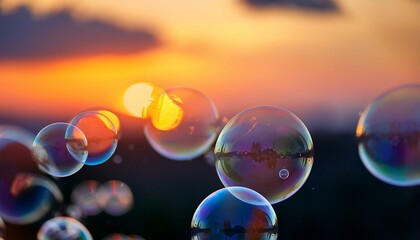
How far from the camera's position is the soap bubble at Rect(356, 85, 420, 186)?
6059 mm

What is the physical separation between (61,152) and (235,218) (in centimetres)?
228

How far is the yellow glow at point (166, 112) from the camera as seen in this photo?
23.4 feet

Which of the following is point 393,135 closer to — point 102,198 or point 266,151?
point 266,151

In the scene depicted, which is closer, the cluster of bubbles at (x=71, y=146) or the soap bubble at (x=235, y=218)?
the soap bubble at (x=235, y=218)

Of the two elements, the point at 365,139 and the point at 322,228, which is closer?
the point at 365,139

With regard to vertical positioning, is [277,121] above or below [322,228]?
above

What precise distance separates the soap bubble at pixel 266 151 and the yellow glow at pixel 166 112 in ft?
→ 3.05

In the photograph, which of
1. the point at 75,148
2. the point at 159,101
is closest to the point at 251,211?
the point at 159,101

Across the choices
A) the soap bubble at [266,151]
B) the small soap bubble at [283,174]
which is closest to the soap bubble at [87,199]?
the soap bubble at [266,151]

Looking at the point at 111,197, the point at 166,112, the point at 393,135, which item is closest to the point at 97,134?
the point at 166,112

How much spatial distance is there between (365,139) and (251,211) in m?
0.98

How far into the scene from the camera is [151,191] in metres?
21.6

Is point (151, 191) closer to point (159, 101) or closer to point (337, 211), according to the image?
point (337, 211)

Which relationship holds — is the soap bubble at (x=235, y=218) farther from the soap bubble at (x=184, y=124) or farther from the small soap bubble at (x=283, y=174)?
the soap bubble at (x=184, y=124)
